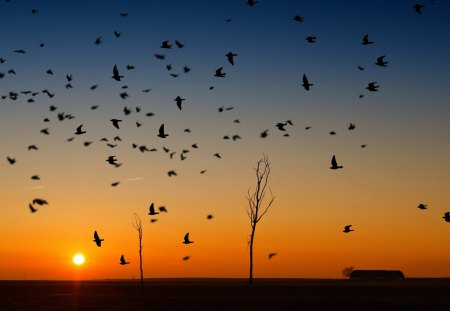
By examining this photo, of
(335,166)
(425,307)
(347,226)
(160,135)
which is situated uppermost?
(160,135)

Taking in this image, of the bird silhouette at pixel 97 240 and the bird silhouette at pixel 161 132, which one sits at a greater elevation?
the bird silhouette at pixel 161 132

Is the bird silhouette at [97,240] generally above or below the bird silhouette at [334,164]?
below

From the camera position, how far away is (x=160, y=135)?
35.9 meters

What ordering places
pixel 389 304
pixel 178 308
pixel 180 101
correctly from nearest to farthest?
1. pixel 180 101
2. pixel 178 308
3. pixel 389 304

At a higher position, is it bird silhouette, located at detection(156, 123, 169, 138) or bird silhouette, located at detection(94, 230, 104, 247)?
bird silhouette, located at detection(156, 123, 169, 138)

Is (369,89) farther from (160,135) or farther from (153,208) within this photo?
(153,208)

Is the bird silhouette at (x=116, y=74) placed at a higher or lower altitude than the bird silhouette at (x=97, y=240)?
higher

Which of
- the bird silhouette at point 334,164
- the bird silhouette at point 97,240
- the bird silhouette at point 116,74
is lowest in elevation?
the bird silhouette at point 97,240

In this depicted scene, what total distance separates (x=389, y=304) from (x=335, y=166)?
1048 inches

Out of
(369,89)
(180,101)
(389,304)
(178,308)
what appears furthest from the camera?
(389,304)

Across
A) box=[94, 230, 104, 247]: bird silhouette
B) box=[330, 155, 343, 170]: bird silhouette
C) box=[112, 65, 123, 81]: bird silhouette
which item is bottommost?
box=[94, 230, 104, 247]: bird silhouette

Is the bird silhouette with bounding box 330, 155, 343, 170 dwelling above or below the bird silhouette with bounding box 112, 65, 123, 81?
below

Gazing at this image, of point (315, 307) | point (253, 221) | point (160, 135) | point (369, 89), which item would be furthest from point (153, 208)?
point (315, 307)

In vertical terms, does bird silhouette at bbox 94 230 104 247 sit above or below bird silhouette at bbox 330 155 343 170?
below
